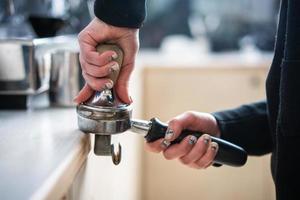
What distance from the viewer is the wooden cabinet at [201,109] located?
1.75 metres

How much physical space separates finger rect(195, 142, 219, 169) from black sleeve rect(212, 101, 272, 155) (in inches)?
4.0

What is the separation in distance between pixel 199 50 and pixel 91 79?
1.58 metres

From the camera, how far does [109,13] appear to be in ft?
1.91

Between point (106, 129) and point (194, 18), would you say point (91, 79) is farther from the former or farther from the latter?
point (194, 18)

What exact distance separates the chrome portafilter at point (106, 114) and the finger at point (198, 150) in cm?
15

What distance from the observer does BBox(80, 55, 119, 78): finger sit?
0.57m

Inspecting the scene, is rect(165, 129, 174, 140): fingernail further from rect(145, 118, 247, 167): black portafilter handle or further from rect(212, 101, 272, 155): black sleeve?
rect(212, 101, 272, 155): black sleeve

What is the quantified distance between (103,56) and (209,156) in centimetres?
26

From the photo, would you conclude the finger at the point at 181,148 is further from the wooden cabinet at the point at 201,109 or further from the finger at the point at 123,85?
the wooden cabinet at the point at 201,109

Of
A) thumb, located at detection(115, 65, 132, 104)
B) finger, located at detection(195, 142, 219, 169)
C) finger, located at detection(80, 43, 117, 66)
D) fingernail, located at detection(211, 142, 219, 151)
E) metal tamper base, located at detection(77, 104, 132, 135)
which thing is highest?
finger, located at detection(80, 43, 117, 66)

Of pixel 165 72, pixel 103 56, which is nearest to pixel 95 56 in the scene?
pixel 103 56

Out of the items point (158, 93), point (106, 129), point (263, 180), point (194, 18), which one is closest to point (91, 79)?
point (106, 129)

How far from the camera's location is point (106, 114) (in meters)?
0.57

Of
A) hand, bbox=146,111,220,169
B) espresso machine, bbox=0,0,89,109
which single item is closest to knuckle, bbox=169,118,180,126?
hand, bbox=146,111,220,169
